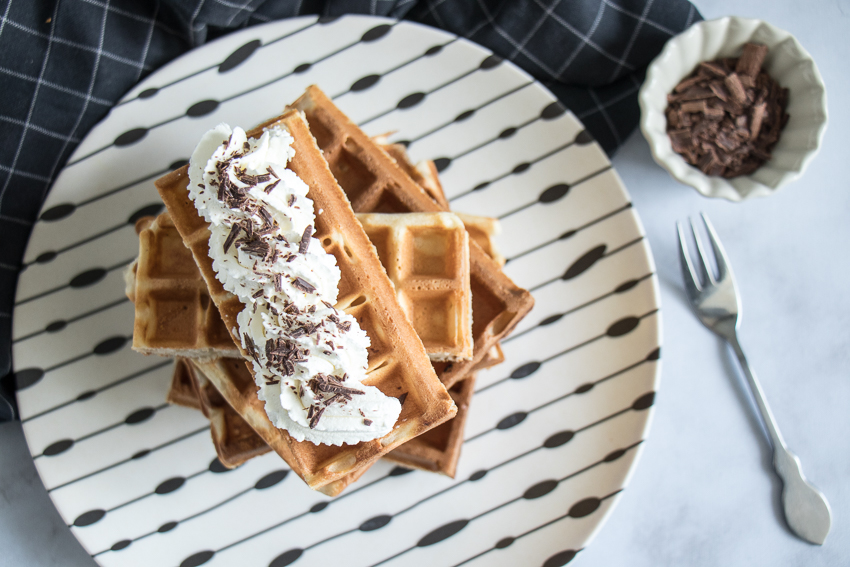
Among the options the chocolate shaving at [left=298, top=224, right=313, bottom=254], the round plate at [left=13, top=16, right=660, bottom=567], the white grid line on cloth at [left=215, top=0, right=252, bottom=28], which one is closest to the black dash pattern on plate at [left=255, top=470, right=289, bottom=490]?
the round plate at [left=13, top=16, right=660, bottom=567]

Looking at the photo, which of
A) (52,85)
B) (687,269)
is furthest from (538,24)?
(52,85)

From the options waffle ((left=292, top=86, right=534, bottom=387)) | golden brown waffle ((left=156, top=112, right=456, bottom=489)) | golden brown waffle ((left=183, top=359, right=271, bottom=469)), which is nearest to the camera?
golden brown waffle ((left=156, top=112, right=456, bottom=489))

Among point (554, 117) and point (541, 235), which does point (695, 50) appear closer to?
point (554, 117)

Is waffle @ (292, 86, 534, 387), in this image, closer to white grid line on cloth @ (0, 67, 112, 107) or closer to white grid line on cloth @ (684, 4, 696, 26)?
white grid line on cloth @ (0, 67, 112, 107)

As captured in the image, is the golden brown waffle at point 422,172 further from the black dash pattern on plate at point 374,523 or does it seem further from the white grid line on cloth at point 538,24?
the black dash pattern on plate at point 374,523

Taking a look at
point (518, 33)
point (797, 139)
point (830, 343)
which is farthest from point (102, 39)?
point (830, 343)

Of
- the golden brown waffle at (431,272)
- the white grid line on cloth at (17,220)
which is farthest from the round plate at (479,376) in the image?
the golden brown waffle at (431,272)

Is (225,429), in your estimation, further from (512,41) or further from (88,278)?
(512,41)
